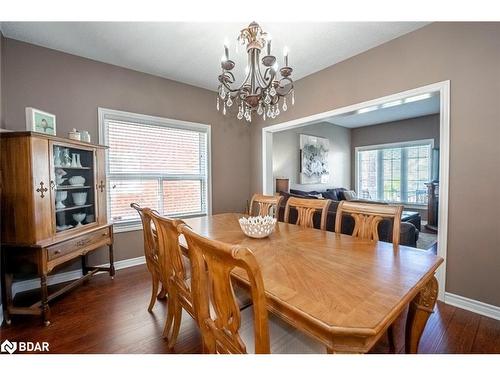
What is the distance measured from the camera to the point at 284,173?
15.9 ft

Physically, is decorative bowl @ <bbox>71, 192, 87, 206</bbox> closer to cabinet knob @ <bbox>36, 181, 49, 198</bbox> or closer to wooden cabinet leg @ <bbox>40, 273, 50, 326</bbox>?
cabinet knob @ <bbox>36, 181, 49, 198</bbox>

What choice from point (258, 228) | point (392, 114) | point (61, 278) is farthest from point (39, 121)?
point (392, 114)

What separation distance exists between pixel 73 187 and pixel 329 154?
17.9ft

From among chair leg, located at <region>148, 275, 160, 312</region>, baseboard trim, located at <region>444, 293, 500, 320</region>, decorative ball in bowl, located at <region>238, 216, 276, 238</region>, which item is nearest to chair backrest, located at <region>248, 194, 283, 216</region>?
decorative ball in bowl, located at <region>238, 216, 276, 238</region>

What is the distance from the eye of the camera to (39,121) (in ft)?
6.98

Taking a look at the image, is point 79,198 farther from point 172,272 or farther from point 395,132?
point 395,132

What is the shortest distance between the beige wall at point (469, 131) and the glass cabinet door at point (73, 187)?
3.42 m

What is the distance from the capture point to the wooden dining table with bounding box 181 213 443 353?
71cm

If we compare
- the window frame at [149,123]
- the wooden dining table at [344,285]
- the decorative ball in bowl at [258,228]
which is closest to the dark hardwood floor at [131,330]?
the wooden dining table at [344,285]

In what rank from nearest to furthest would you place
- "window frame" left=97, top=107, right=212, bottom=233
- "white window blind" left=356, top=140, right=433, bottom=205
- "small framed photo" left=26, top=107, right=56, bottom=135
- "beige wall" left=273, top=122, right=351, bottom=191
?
"small framed photo" left=26, top=107, right=56, bottom=135, "window frame" left=97, top=107, right=212, bottom=233, "beige wall" left=273, top=122, right=351, bottom=191, "white window blind" left=356, top=140, right=433, bottom=205

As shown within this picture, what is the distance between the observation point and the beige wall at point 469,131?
182cm

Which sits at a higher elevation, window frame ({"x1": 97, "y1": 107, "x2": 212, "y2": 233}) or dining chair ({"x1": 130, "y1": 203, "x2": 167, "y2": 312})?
window frame ({"x1": 97, "y1": 107, "x2": 212, "y2": 233})

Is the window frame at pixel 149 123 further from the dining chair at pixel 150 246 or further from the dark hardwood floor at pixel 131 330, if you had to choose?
the dining chair at pixel 150 246
